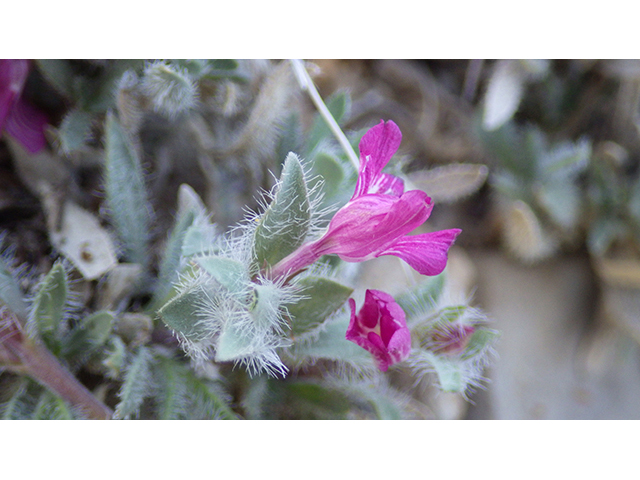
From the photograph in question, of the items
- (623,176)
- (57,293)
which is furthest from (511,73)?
(57,293)

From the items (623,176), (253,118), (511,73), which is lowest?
(253,118)

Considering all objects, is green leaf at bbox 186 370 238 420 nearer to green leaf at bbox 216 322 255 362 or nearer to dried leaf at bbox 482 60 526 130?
green leaf at bbox 216 322 255 362

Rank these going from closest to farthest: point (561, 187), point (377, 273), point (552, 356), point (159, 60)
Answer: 1. point (159, 60)
2. point (377, 273)
3. point (561, 187)
4. point (552, 356)

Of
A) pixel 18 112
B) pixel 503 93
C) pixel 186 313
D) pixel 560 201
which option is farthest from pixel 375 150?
pixel 560 201

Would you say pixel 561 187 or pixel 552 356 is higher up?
pixel 561 187

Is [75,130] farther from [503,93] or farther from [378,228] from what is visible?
[503,93]

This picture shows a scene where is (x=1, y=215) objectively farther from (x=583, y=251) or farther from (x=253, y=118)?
(x=583, y=251)
